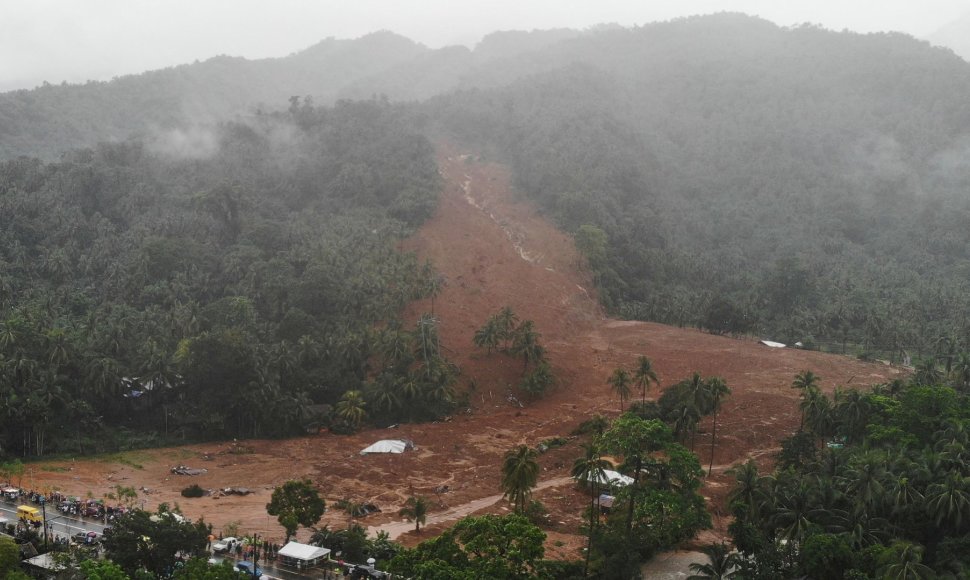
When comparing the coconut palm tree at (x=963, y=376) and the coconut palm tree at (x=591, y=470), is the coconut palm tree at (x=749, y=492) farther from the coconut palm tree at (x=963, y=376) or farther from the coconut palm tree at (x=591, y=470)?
the coconut palm tree at (x=963, y=376)

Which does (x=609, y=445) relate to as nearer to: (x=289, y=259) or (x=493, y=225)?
(x=289, y=259)

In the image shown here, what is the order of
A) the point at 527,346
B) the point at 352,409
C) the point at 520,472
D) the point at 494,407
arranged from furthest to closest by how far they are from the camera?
the point at 527,346 < the point at 494,407 < the point at 352,409 < the point at 520,472

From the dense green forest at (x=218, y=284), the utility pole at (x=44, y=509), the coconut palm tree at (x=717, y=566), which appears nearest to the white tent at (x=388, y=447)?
the dense green forest at (x=218, y=284)

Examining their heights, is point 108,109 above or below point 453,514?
above

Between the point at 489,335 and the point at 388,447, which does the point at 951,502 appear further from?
the point at 489,335

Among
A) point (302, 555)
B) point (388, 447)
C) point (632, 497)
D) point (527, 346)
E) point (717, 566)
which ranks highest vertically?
point (527, 346)

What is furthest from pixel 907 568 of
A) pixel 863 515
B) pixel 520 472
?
pixel 520 472
